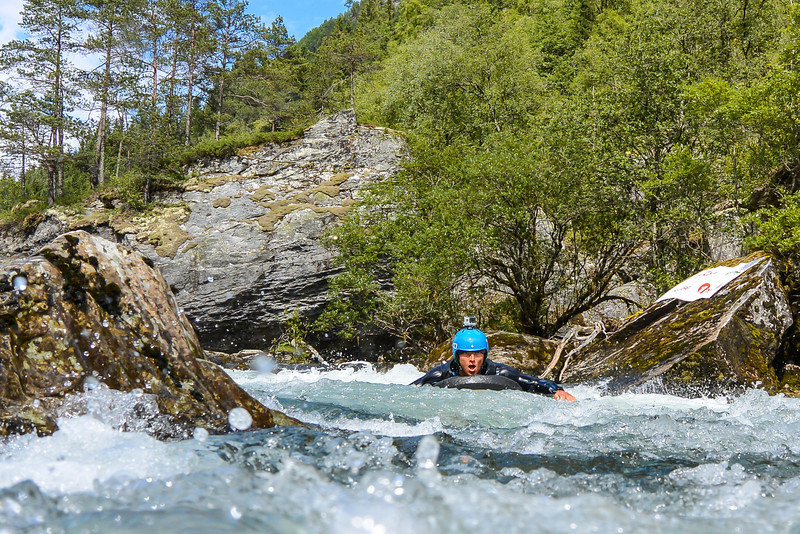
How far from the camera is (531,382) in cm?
701

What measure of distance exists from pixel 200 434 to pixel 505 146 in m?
11.6

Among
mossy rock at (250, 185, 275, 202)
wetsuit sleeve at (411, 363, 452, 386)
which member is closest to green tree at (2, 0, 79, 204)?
mossy rock at (250, 185, 275, 202)

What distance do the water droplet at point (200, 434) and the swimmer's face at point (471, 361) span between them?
158 inches

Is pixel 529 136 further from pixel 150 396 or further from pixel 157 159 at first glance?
pixel 157 159

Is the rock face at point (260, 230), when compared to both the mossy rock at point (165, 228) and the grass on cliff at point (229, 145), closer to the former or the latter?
the mossy rock at point (165, 228)

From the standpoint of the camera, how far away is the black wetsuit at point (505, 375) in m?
6.91

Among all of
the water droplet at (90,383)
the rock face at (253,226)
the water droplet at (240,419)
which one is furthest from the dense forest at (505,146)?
the water droplet at (90,383)

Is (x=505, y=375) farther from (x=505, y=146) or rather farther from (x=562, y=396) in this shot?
(x=505, y=146)

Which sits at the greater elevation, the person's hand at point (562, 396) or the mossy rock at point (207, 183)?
the mossy rock at point (207, 183)

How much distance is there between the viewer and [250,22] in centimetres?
2958

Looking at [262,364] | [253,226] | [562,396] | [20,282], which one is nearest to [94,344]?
[20,282]

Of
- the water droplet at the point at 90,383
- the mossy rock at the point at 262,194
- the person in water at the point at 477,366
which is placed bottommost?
the person in water at the point at 477,366

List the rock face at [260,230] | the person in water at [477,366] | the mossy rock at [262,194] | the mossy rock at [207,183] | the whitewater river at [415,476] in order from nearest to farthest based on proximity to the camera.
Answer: the whitewater river at [415,476] → the person in water at [477,366] → the rock face at [260,230] → the mossy rock at [262,194] → the mossy rock at [207,183]

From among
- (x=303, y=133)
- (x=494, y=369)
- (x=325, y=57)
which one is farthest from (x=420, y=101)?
(x=494, y=369)
